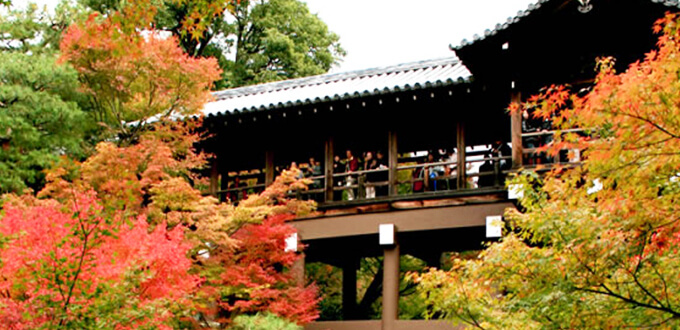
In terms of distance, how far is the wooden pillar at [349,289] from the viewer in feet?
67.9

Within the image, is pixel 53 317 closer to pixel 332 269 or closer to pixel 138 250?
pixel 138 250

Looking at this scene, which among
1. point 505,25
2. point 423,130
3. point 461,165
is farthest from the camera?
point 423,130

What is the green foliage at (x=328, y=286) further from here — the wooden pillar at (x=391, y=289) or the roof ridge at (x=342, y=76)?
the wooden pillar at (x=391, y=289)

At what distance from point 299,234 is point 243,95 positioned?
23.8 ft

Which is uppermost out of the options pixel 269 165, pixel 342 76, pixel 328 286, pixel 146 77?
pixel 342 76

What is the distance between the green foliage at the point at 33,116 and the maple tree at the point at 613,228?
10.8 meters

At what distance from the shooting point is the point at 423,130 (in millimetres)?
17766

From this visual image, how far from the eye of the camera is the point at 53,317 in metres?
8.12

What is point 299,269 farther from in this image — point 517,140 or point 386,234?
point 517,140

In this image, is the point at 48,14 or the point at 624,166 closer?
the point at 624,166

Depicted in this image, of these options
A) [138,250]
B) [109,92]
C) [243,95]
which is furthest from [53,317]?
[243,95]

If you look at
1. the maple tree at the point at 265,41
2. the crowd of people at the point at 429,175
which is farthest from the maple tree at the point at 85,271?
the maple tree at the point at 265,41

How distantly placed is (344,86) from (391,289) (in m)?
6.11

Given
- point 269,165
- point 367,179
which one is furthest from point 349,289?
point 269,165
